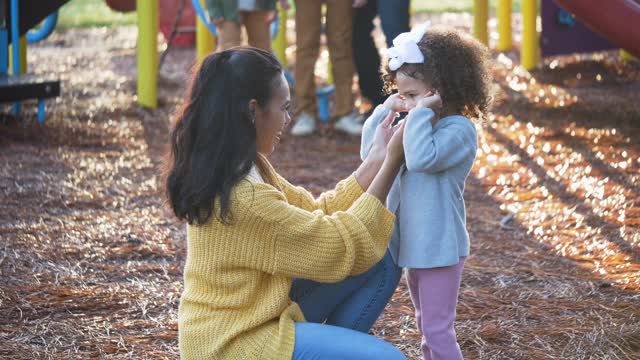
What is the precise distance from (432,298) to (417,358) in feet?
1.92

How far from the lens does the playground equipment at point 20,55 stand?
21.8ft

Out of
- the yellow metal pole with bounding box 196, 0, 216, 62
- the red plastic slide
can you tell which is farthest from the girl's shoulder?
the yellow metal pole with bounding box 196, 0, 216, 62

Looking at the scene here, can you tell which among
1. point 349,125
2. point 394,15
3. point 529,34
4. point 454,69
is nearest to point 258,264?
point 454,69

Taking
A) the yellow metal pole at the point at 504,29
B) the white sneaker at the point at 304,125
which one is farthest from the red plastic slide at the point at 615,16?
the yellow metal pole at the point at 504,29

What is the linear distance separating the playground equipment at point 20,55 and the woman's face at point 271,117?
4284mm

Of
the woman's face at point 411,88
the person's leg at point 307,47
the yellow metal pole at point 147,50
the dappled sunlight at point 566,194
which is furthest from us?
the yellow metal pole at point 147,50

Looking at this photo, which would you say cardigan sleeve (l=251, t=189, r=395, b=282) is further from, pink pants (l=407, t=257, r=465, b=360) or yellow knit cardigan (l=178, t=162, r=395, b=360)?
pink pants (l=407, t=257, r=465, b=360)

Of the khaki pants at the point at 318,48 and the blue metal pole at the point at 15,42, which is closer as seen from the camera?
the khaki pants at the point at 318,48

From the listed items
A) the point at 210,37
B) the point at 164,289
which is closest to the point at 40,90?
the point at 210,37

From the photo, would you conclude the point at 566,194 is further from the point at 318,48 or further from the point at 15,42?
the point at 15,42

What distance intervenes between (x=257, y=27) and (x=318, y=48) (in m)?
0.40

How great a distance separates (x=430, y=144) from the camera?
2.53 meters

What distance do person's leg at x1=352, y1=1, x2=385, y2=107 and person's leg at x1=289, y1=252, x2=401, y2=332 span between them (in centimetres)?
400

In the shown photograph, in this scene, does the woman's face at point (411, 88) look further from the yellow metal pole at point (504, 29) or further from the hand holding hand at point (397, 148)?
the yellow metal pole at point (504, 29)
